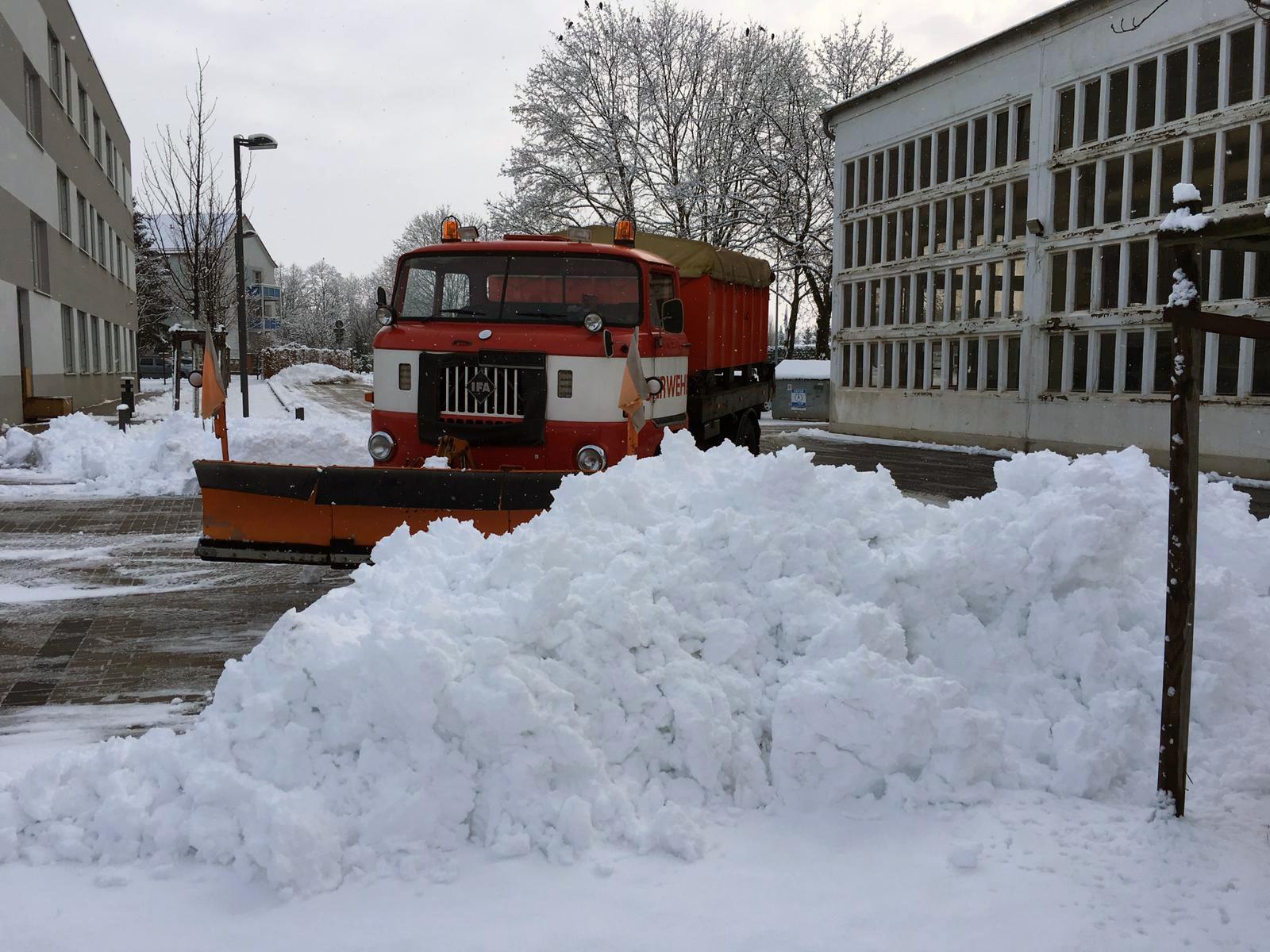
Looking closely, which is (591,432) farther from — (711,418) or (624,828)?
(624,828)

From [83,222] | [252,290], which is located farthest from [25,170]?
[252,290]

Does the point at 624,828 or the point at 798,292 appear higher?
the point at 798,292

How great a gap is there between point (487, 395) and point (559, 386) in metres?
0.58

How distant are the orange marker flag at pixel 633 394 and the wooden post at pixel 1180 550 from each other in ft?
15.2

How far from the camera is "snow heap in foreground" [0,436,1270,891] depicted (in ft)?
12.4

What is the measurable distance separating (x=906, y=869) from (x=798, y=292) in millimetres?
43804

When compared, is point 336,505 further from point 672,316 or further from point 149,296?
point 149,296

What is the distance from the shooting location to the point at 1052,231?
2152 centimetres

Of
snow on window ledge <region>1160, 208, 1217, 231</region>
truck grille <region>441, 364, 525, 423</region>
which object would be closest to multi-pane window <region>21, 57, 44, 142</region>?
truck grille <region>441, 364, 525, 423</region>

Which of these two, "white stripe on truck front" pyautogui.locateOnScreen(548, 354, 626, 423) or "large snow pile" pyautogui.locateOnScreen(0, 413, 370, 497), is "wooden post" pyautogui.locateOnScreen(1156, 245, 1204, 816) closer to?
"white stripe on truck front" pyautogui.locateOnScreen(548, 354, 626, 423)

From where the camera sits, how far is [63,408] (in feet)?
77.0

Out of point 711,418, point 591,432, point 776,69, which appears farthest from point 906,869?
point 776,69

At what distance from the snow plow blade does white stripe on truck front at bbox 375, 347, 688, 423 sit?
128 centimetres

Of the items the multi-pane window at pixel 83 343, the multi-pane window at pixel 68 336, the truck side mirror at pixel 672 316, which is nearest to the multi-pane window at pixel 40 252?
the multi-pane window at pixel 68 336
